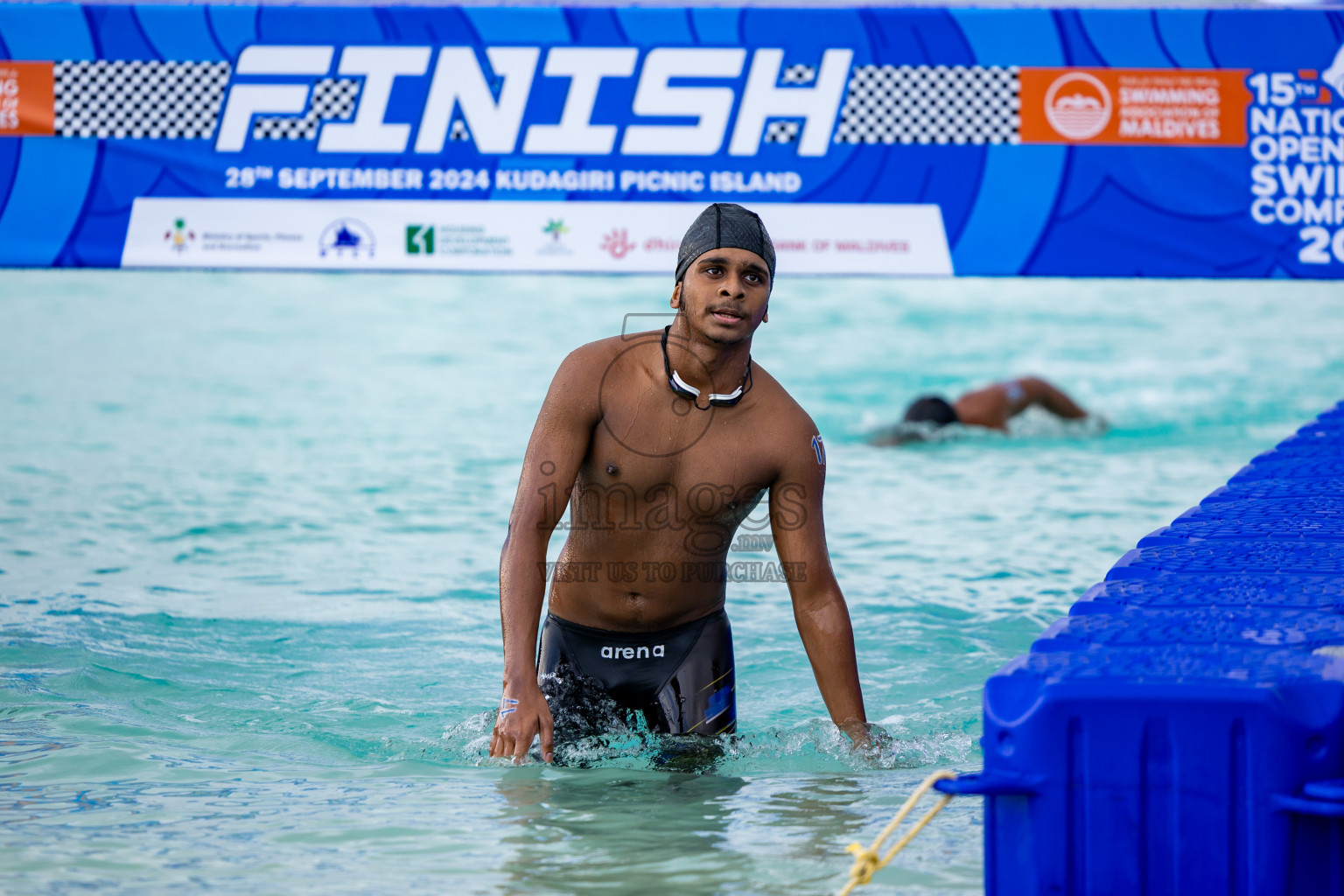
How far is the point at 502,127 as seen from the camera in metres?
6.14

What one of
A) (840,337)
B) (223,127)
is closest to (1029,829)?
(223,127)

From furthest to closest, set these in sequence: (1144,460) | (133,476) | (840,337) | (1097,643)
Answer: (840,337)
(1144,460)
(133,476)
(1097,643)

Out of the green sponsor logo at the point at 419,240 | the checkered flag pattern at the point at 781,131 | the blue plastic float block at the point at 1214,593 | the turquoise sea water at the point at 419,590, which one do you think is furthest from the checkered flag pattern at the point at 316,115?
the blue plastic float block at the point at 1214,593

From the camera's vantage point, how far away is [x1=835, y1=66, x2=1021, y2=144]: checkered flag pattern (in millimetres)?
6152

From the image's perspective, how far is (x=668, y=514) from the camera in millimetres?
3484

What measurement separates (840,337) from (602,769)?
48.3 feet

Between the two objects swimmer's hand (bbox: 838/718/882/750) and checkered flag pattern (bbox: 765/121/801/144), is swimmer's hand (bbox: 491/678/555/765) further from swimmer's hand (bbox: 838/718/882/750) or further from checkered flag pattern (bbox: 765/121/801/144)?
checkered flag pattern (bbox: 765/121/801/144)

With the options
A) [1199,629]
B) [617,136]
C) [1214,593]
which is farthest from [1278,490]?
[617,136]

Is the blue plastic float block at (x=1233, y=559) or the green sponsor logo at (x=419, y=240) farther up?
the green sponsor logo at (x=419, y=240)

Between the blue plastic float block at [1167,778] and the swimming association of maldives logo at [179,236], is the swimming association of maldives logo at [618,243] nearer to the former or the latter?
the swimming association of maldives logo at [179,236]

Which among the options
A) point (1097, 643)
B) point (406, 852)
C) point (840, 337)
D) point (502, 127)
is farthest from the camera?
point (840, 337)

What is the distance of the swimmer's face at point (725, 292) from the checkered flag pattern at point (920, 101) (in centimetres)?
304

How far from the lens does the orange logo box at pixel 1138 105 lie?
6.09m

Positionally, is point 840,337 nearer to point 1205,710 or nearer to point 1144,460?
point 1144,460
